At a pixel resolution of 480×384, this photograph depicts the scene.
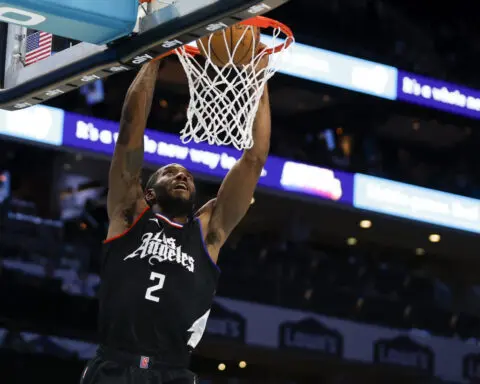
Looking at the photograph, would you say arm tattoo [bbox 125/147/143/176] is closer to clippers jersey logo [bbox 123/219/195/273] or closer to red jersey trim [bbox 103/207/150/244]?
red jersey trim [bbox 103/207/150/244]

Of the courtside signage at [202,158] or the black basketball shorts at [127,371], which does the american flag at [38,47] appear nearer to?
the black basketball shorts at [127,371]

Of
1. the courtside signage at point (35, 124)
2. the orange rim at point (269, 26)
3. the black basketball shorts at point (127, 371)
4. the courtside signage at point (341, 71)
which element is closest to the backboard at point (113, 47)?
the orange rim at point (269, 26)

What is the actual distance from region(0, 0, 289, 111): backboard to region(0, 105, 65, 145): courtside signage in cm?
716

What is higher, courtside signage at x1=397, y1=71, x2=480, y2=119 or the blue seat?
courtside signage at x1=397, y1=71, x2=480, y2=119

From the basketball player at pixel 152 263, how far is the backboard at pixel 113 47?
1.29 feet

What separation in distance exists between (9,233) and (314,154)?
455 centimetres

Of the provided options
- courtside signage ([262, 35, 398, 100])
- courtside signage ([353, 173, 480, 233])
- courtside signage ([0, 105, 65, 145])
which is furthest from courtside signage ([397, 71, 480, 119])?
courtside signage ([0, 105, 65, 145])

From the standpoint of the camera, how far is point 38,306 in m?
12.5

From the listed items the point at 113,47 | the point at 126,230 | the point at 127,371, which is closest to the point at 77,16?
the point at 113,47

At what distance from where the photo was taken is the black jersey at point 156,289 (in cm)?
452

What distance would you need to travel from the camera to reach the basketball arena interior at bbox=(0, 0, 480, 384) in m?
12.6

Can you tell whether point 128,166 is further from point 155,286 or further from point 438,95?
point 438,95

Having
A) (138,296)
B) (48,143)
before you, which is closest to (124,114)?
(138,296)

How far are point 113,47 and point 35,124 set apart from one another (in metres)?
8.19
